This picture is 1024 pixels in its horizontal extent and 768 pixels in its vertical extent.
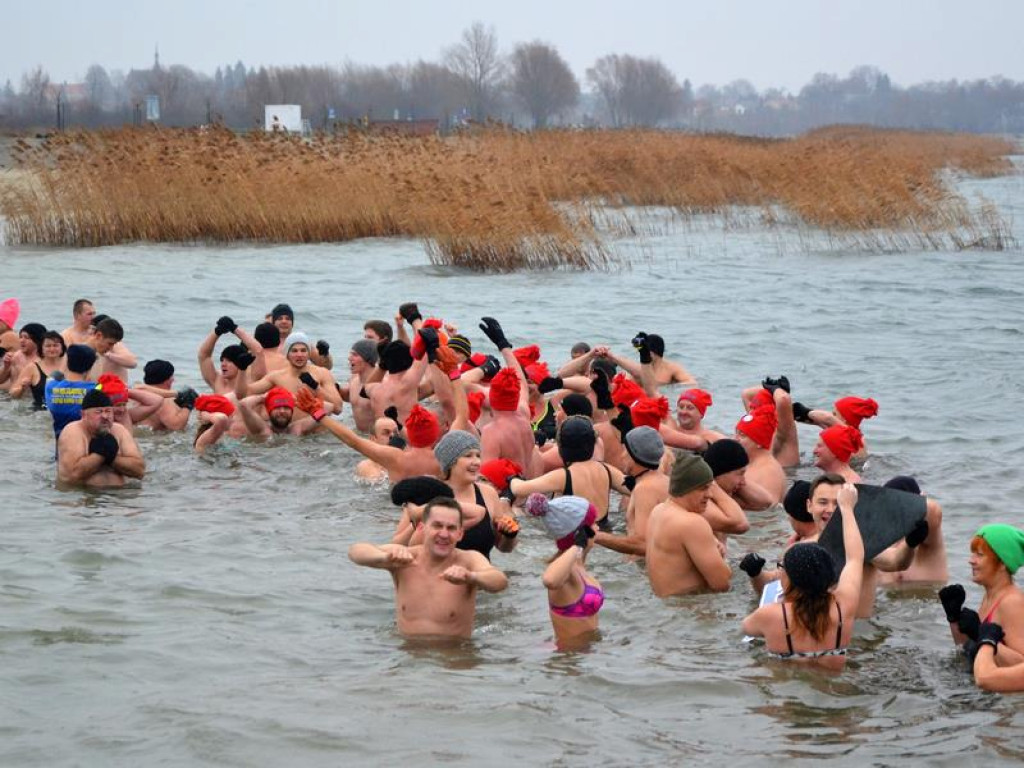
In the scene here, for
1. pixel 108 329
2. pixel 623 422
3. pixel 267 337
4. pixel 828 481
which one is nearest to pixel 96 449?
pixel 108 329

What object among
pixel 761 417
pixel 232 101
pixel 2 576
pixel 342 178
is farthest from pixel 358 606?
pixel 232 101

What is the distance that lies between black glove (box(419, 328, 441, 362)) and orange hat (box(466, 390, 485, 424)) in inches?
44.6

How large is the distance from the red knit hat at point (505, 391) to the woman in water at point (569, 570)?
253 cm

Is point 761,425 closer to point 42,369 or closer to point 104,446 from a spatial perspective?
point 104,446

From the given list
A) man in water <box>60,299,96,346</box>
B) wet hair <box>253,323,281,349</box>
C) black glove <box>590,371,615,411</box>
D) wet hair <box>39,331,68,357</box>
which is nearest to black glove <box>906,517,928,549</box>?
black glove <box>590,371,615,411</box>

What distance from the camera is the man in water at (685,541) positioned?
7844 mm

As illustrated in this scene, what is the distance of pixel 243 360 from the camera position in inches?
508

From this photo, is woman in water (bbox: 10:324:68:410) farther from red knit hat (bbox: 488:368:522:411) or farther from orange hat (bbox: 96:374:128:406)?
red knit hat (bbox: 488:368:522:411)

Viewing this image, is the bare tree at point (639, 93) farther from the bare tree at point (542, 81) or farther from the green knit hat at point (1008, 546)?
the green knit hat at point (1008, 546)

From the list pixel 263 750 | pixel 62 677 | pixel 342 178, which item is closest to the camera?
pixel 263 750

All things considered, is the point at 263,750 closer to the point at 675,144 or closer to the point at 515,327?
the point at 515,327

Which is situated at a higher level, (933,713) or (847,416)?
(847,416)

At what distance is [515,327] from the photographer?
20.8 m

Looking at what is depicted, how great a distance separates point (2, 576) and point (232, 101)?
131 meters
